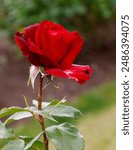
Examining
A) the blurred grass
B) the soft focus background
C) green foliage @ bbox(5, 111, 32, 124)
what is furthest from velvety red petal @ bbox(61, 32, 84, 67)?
the soft focus background

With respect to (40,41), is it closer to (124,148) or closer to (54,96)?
(124,148)

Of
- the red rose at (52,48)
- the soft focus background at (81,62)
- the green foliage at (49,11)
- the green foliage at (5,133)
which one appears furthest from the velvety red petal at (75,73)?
the green foliage at (49,11)

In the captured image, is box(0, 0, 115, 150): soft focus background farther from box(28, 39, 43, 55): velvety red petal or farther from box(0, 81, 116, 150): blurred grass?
box(28, 39, 43, 55): velvety red petal

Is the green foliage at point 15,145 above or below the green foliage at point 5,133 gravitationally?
below

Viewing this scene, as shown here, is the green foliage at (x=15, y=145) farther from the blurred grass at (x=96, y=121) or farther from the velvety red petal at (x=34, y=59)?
the blurred grass at (x=96, y=121)

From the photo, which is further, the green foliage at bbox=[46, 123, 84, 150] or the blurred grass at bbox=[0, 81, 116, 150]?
the blurred grass at bbox=[0, 81, 116, 150]

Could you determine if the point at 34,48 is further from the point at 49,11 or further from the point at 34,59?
the point at 49,11

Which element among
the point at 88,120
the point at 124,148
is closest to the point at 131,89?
the point at 124,148

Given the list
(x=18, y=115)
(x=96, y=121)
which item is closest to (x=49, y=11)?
(x=96, y=121)
